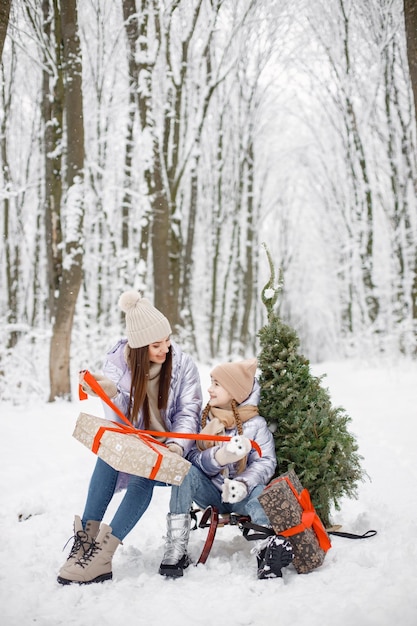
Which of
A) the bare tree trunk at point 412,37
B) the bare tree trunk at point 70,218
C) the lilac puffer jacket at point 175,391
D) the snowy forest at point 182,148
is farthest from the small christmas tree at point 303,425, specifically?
the bare tree trunk at point 70,218

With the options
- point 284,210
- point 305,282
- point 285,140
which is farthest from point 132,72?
A: point 305,282

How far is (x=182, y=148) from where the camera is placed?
1166cm

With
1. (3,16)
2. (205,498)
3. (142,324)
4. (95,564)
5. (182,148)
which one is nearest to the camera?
(95,564)

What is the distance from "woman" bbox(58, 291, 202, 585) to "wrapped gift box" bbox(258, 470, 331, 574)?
1.91 ft

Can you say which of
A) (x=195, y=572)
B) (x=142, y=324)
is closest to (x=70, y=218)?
(x=142, y=324)

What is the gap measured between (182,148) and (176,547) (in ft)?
33.3

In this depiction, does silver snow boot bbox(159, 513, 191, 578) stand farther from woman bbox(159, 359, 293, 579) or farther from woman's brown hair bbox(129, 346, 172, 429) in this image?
woman's brown hair bbox(129, 346, 172, 429)

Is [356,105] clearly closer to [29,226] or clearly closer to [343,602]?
[29,226]

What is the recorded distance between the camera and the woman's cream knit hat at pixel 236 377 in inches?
123

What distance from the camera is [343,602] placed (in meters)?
2.30

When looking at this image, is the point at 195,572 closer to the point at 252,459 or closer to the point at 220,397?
the point at 252,459

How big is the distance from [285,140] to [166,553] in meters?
17.7

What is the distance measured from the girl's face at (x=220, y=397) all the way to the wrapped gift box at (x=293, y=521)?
1.93ft

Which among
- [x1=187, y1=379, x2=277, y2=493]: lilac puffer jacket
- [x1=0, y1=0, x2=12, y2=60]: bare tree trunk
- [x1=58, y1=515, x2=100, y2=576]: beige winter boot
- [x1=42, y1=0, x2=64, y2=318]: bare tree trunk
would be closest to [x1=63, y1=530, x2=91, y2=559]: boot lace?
[x1=58, y1=515, x2=100, y2=576]: beige winter boot
